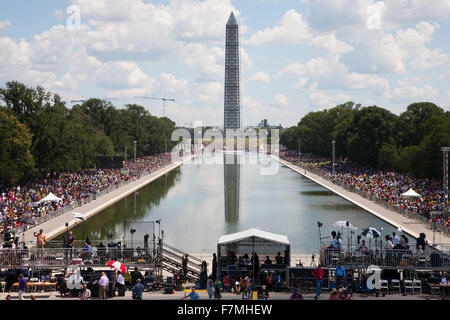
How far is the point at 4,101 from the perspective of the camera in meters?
60.8

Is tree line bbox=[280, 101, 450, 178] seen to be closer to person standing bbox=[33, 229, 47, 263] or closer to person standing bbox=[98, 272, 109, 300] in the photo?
person standing bbox=[33, 229, 47, 263]

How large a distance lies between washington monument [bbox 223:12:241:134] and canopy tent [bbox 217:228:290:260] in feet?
532

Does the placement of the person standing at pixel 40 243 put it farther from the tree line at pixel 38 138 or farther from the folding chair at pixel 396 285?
the tree line at pixel 38 138

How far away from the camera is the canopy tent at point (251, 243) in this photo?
19203mm

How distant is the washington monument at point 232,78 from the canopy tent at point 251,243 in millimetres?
162081

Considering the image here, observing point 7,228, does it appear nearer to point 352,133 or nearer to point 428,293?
point 428,293

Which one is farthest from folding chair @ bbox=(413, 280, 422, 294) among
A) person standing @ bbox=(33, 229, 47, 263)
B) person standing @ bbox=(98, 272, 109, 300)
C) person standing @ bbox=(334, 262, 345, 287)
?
person standing @ bbox=(33, 229, 47, 263)

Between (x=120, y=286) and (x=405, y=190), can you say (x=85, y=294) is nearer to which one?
(x=120, y=286)

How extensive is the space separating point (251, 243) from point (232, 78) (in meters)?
166

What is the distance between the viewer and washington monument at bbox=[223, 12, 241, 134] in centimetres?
17825

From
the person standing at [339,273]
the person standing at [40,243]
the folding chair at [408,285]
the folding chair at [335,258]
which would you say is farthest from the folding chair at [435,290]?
the person standing at [40,243]

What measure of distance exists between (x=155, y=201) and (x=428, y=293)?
115 ft

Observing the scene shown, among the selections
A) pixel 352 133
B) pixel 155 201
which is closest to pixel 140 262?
pixel 155 201

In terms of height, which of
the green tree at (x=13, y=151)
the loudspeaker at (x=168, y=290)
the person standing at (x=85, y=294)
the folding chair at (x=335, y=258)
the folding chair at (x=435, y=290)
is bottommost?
the loudspeaker at (x=168, y=290)
